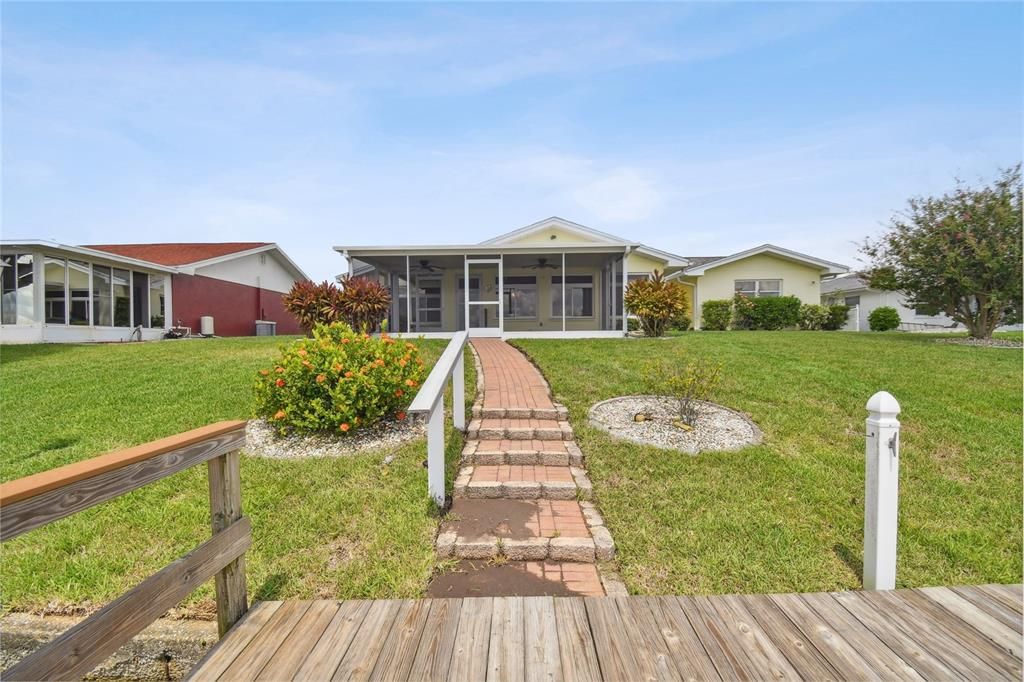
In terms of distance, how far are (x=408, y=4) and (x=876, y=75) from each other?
26.3 ft

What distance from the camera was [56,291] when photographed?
1474cm

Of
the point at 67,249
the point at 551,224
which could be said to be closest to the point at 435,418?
the point at 551,224

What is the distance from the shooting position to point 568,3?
A: 20.6 feet

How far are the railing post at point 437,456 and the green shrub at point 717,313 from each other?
18782mm

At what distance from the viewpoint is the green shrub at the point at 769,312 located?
60.9 ft

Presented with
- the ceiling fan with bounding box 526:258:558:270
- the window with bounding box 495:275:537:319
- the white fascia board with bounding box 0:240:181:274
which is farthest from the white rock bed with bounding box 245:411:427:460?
the white fascia board with bounding box 0:240:181:274

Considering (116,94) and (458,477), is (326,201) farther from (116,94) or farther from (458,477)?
(458,477)

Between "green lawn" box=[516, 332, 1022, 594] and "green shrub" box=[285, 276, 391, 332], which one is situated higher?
"green shrub" box=[285, 276, 391, 332]

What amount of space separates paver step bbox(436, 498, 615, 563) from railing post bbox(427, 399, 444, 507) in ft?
0.65

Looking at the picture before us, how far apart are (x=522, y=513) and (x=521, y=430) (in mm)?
1435

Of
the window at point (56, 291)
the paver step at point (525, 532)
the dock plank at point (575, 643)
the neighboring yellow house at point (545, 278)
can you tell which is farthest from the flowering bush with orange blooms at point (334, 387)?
the window at point (56, 291)

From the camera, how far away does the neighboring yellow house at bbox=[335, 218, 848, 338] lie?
14.1m

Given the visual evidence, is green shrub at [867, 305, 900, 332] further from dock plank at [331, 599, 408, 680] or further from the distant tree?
dock plank at [331, 599, 408, 680]

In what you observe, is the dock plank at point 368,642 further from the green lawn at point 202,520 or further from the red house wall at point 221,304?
the red house wall at point 221,304
